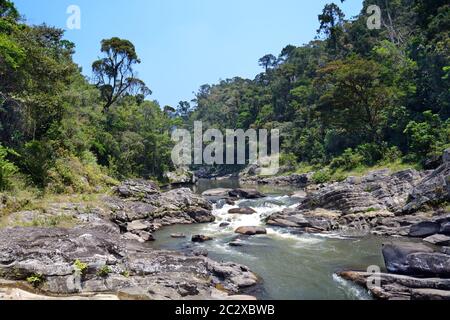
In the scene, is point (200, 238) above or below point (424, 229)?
below

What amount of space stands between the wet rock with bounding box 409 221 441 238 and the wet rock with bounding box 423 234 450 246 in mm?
731

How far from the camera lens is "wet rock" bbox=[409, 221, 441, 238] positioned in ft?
64.3

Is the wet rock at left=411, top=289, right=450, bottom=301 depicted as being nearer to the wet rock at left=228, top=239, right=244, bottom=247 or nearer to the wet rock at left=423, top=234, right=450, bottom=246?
the wet rock at left=423, top=234, right=450, bottom=246

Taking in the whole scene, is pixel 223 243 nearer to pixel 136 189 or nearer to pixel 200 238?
pixel 200 238

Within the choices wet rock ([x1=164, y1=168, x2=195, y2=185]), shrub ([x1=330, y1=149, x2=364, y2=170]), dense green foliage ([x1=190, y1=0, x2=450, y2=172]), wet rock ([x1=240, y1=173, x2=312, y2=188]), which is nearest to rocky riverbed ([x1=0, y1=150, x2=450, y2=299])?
dense green foliage ([x1=190, y1=0, x2=450, y2=172])

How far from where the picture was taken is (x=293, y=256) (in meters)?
18.2

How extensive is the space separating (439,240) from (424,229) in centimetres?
167

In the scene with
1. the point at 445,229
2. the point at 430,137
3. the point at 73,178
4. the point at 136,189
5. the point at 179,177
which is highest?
the point at 430,137

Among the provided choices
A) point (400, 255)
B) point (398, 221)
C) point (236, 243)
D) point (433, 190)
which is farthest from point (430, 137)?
point (400, 255)

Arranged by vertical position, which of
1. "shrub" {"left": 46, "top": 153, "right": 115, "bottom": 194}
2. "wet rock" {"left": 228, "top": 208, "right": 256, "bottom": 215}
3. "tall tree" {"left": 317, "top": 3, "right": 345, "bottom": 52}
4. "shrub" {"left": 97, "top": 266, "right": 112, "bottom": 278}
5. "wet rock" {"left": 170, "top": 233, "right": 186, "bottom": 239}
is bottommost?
"wet rock" {"left": 170, "top": 233, "right": 186, "bottom": 239}

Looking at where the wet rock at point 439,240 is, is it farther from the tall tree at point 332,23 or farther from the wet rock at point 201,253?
the tall tree at point 332,23

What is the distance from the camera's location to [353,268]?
15867 mm
